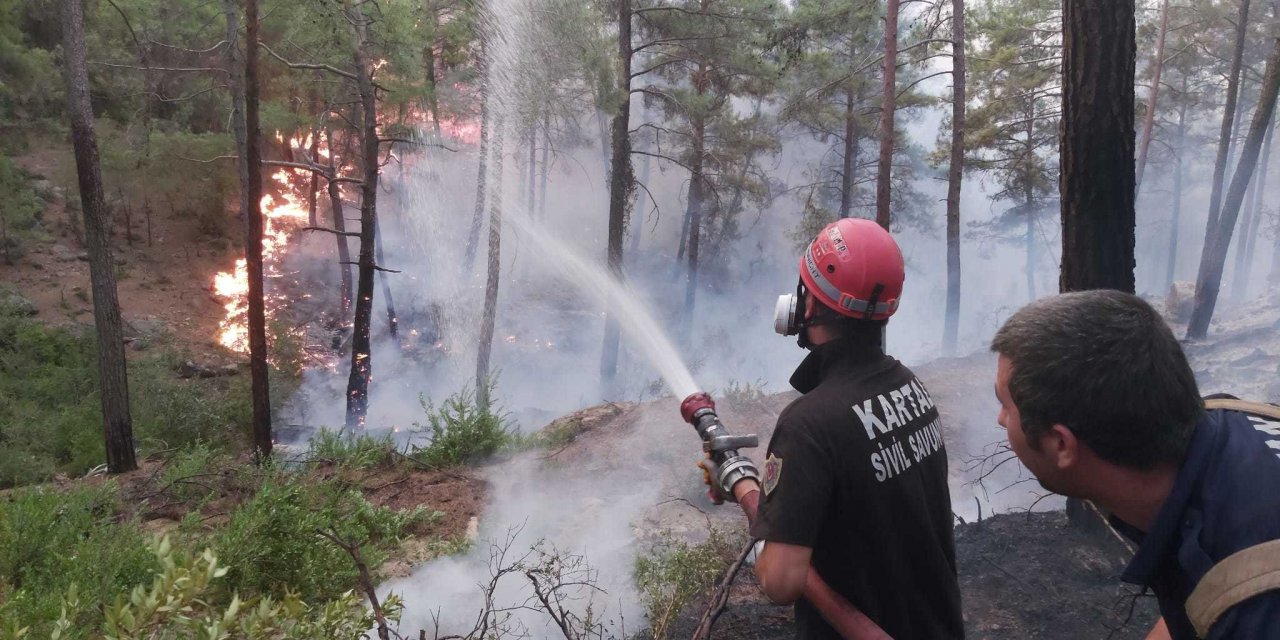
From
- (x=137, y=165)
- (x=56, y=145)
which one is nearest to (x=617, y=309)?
(x=137, y=165)

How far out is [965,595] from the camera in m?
4.54

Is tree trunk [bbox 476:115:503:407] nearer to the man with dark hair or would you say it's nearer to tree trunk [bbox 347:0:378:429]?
tree trunk [bbox 347:0:378:429]

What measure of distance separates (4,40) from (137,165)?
5.79 meters

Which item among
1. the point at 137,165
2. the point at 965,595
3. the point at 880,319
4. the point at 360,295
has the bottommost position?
the point at 965,595

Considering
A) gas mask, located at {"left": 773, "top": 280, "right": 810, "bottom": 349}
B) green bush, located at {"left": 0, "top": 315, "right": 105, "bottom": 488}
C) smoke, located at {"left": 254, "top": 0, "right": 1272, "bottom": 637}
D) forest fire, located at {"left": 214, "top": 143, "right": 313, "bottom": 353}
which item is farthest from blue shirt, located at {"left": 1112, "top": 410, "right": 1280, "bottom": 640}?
forest fire, located at {"left": 214, "top": 143, "right": 313, "bottom": 353}

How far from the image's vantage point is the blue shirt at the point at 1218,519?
1.07 meters

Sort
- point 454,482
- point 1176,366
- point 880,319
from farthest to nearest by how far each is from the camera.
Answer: point 454,482 < point 880,319 < point 1176,366

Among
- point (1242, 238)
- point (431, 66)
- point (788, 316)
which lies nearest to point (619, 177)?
point (431, 66)

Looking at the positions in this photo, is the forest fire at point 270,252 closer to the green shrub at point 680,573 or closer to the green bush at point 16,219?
the green bush at point 16,219

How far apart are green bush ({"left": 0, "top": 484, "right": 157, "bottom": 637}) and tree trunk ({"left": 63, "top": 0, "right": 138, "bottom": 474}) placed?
4.79m

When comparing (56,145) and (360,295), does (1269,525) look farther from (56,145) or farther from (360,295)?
(56,145)

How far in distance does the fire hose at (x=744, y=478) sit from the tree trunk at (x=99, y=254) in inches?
375

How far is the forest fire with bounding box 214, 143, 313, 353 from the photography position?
2067 cm

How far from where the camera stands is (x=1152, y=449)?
129cm
